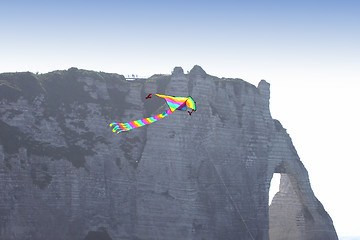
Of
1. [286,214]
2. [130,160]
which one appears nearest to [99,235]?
[130,160]

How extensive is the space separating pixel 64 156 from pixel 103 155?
14.9ft

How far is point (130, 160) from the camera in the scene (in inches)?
4193

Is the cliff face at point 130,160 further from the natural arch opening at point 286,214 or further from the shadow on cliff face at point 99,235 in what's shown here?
the natural arch opening at point 286,214

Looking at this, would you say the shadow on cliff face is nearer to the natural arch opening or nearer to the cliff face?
the cliff face

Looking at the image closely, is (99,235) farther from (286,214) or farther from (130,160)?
(286,214)

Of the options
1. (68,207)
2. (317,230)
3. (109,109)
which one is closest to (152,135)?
(109,109)

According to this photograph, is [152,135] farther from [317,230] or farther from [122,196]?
[317,230]

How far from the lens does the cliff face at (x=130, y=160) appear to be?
328ft

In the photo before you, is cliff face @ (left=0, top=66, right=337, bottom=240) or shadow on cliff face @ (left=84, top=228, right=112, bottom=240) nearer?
cliff face @ (left=0, top=66, right=337, bottom=240)

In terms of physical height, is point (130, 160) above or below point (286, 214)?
above

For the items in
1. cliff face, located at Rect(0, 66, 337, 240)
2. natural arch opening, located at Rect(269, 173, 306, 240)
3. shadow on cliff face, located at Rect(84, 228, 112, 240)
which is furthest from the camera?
natural arch opening, located at Rect(269, 173, 306, 240)

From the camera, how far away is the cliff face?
99.9 m

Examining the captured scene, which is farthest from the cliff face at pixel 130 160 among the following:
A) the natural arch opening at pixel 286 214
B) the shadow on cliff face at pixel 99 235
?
the natural arch opening at pixel 286 214

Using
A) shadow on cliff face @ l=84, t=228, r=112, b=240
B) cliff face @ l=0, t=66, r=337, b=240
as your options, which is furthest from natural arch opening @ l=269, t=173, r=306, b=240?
shadow on cliff face @ l=84, t=228, r=112, b=240
